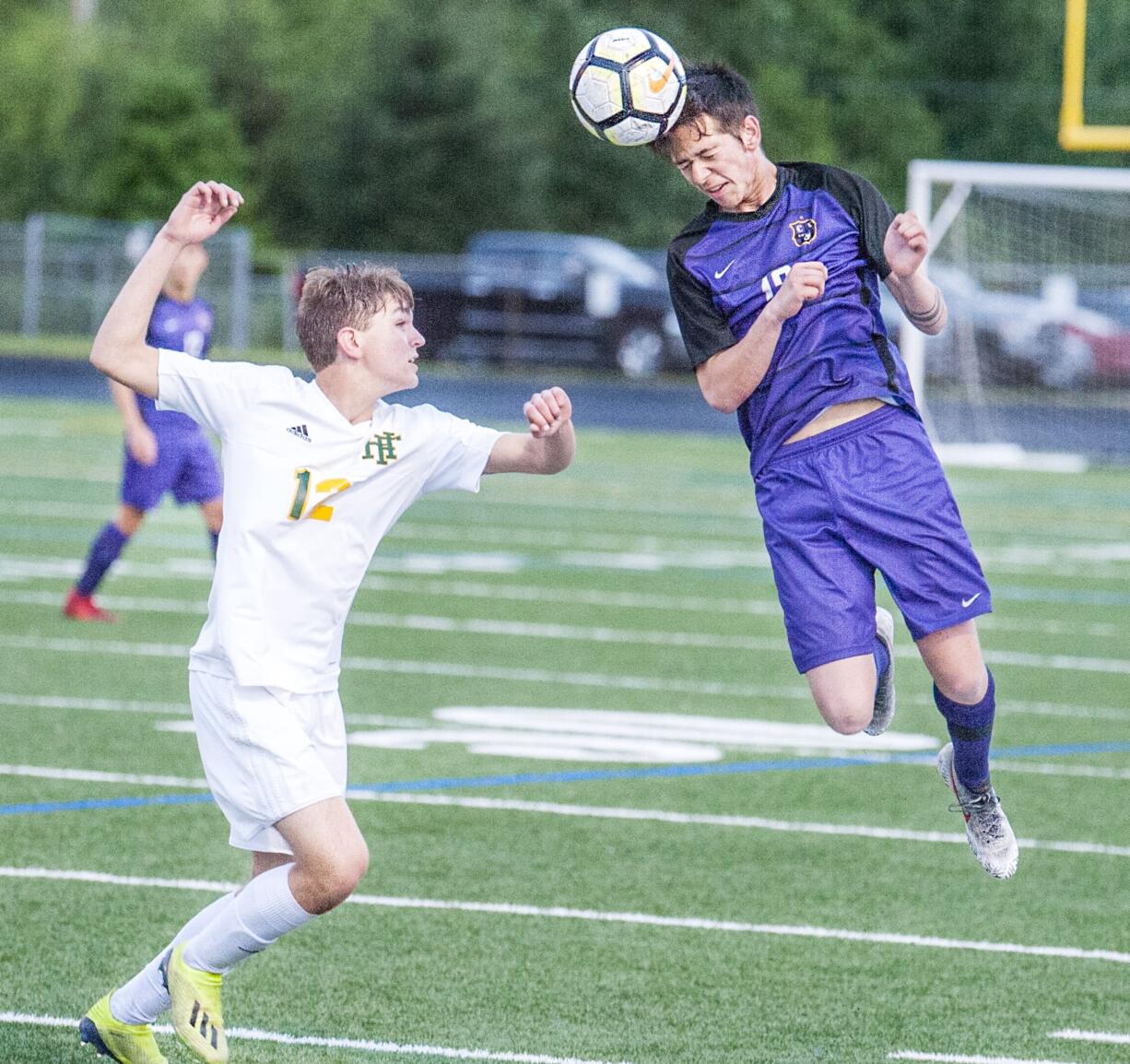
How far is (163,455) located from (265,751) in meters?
7.04

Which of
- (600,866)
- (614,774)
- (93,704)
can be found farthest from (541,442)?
(93,704)

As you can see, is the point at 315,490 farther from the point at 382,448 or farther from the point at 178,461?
the point at 178,461

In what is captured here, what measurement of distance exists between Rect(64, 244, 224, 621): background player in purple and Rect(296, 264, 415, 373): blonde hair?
238 inches

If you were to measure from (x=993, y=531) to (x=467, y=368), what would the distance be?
58.1 ft

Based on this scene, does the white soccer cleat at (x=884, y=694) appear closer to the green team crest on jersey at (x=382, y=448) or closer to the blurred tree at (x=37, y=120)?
the green team crest on jersey at (x=382, y=448)

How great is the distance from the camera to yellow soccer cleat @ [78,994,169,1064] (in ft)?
15.5

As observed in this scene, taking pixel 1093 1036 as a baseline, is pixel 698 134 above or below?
above

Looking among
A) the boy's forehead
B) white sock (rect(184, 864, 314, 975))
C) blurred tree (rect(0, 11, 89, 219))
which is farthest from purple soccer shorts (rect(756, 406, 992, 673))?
blurred tree (rect(0, 11, 89, 219))

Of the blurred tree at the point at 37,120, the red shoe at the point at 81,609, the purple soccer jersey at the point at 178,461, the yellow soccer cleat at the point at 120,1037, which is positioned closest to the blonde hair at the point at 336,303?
the yellow soccer cleat at the point at 120,1037

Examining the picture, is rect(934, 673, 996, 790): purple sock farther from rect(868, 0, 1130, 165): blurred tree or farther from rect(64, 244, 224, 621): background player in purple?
rect(868, 0, 1130, 165): blurred tree

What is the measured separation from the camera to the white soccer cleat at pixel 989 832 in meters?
5.75

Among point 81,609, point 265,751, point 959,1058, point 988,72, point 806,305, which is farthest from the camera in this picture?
point 988,72

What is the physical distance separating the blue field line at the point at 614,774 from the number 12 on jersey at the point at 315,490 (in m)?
3.08

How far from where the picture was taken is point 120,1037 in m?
4.71
